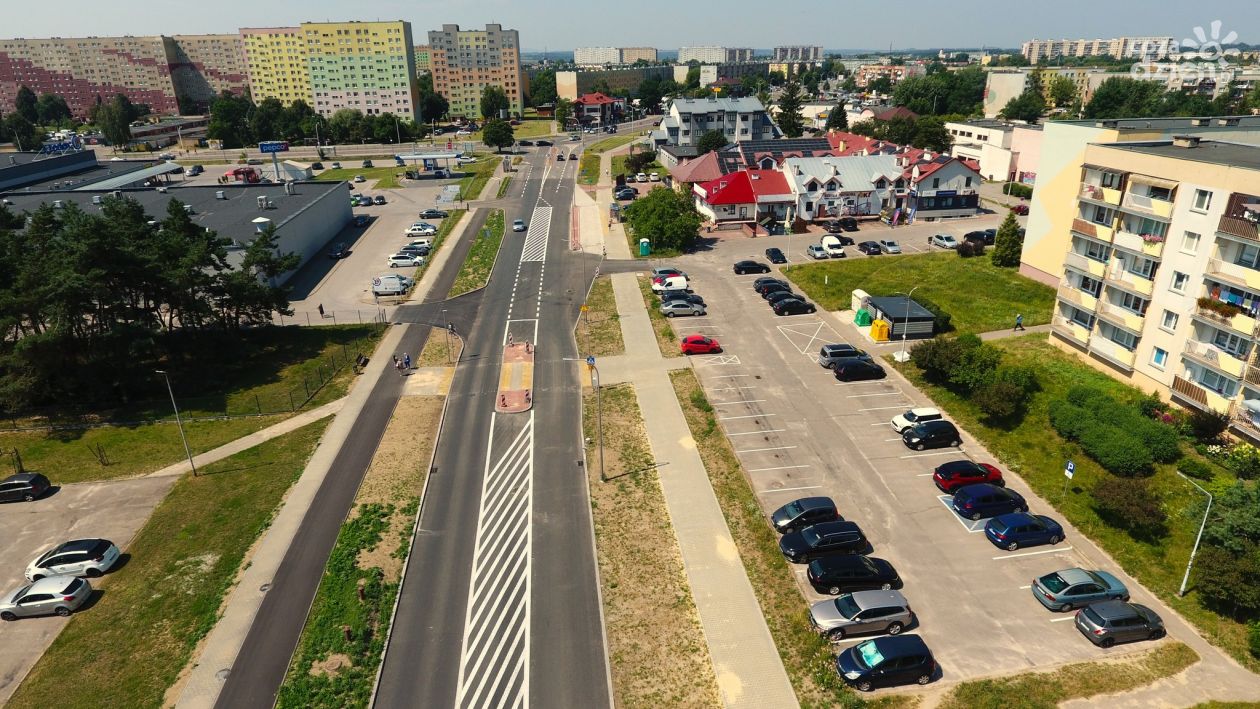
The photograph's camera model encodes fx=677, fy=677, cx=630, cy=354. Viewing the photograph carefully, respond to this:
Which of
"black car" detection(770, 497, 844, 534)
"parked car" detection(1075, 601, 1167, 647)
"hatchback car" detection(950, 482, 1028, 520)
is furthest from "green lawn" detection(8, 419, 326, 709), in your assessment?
"parked car" detection(1075, 601, 1167, 647)

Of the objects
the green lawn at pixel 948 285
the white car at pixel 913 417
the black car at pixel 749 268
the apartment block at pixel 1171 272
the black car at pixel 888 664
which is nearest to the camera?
the black car at pixel 888 664

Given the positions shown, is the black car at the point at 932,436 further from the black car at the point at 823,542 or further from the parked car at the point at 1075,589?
the parked car at the point at 1075,589

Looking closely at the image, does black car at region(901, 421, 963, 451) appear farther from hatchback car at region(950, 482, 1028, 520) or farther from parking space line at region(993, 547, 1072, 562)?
parking space line at region(993, 547, 1072, 562)

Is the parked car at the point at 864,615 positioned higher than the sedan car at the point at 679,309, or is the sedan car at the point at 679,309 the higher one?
the sedan car at the point at 679,309

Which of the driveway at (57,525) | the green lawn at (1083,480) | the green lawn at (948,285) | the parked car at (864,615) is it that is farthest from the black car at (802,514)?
the driveway at (57,525)

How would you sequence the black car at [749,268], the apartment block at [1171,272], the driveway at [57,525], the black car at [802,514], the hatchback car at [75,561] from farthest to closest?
the black car at [749,268]
the apartment block at [1171,272]
the black car at [802,514]
the hatchback car at [75,561]
the driveway at [57,525]
